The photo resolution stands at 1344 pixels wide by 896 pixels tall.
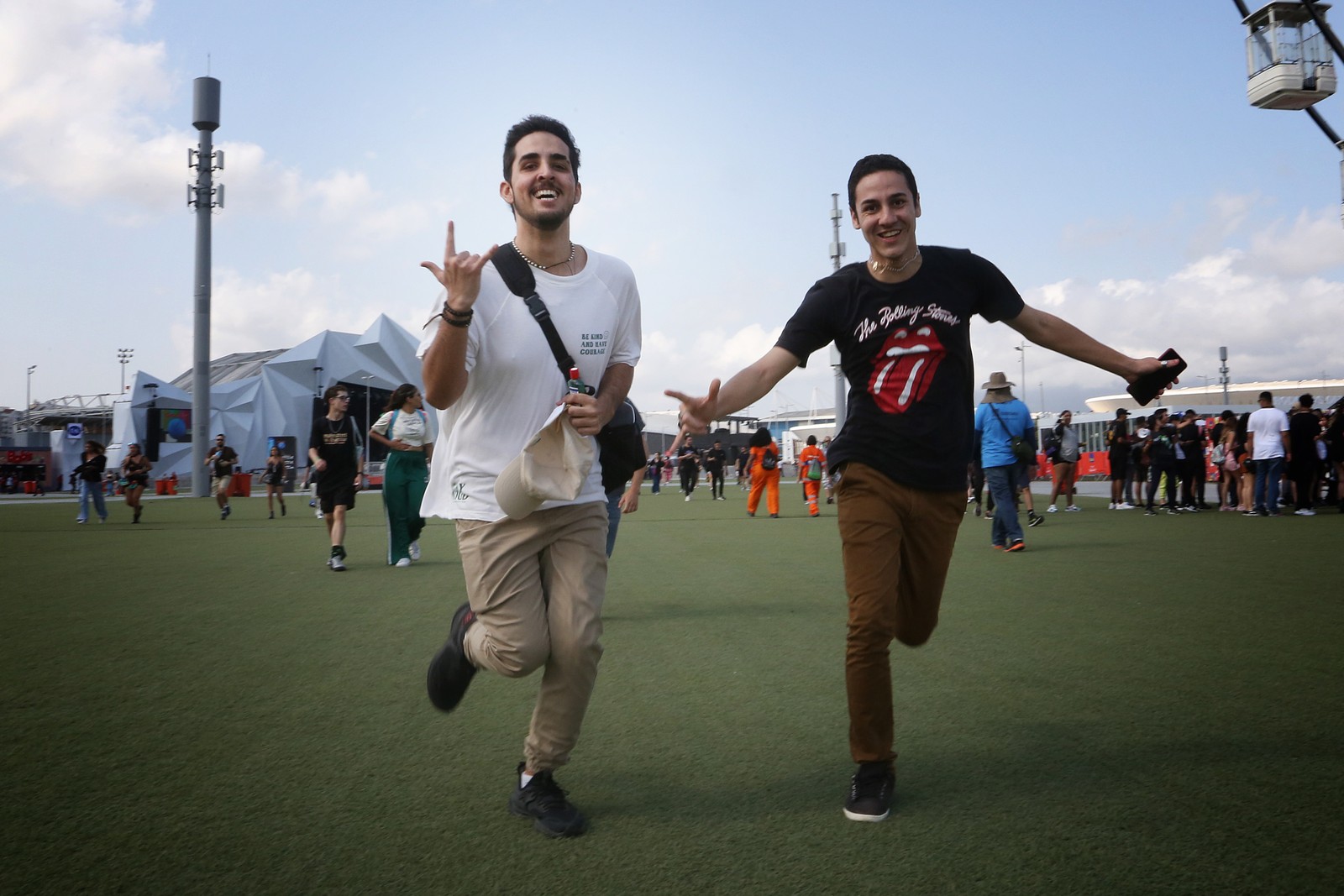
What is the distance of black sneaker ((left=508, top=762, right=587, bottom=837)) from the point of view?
293 centimetres

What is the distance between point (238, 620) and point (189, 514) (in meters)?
17.8

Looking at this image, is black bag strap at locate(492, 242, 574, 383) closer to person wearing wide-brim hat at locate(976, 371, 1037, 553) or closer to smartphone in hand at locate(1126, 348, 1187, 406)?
smartphone in hand at locate(1126, 348, 1187, 406)

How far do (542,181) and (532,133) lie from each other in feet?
0.59

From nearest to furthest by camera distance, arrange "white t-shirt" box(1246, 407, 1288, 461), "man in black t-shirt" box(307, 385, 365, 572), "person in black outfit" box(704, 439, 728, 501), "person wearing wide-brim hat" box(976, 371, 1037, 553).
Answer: "man in black t-shirt" box(307, 385, 365, 572) < "person wearing wide-brim hat" box(976, 371, 1037, 553) < "white t-shirt" box(1246, 407, 1288, 461) < "person in black outfit" box(704, 439, 728, 501)

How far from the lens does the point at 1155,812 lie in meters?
2.99

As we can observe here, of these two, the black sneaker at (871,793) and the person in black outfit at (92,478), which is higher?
the person in black outfit at (92,478)

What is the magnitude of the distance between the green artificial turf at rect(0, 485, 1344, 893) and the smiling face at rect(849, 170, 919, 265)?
5.83 feet

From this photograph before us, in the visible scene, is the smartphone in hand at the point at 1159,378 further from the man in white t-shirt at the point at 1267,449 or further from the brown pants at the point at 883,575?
the man in white t-shirt at the point at 1267,449

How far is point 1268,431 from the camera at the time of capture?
15.0 meters

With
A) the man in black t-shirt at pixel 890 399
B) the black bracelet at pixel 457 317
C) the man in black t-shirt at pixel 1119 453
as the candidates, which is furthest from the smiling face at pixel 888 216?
the man in black t-shirt at pixel 1119 453

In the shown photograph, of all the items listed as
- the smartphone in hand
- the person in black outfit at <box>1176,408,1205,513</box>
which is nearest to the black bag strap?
the smartphone in hand

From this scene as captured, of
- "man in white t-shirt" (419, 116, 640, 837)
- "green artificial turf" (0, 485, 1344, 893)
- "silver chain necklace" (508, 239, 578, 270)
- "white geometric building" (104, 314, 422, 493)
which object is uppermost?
"white geometric building" (104, 314, 422, 493)

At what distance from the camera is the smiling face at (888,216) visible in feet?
11.2

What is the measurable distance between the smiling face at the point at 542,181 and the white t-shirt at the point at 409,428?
6591mm
